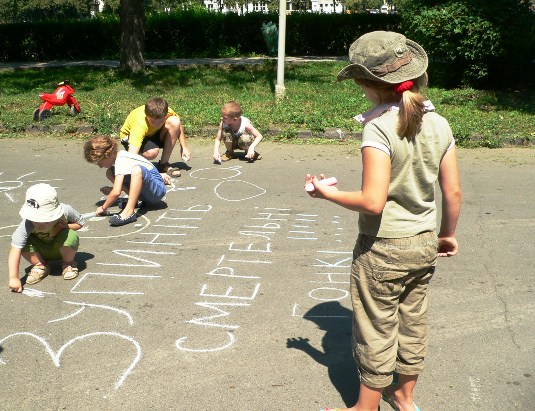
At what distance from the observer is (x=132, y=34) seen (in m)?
13.3

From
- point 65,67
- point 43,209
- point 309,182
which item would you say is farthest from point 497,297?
point 65,67

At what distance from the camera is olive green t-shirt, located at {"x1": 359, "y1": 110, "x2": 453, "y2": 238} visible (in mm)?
2428

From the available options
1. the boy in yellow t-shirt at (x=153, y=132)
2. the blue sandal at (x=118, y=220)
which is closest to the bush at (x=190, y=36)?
the boy in yellow t-shirt at (x=153, y=132)

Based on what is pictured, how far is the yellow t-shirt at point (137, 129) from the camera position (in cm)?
635

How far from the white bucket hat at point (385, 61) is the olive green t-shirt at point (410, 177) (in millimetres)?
140

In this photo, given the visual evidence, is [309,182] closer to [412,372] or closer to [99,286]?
[412,372]

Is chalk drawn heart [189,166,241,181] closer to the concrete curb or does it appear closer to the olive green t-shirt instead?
the olive green t-shirt

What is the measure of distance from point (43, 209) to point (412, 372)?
2.35 m

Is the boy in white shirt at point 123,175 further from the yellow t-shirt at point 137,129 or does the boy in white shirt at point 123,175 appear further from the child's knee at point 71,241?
the child's knee at point 71,241

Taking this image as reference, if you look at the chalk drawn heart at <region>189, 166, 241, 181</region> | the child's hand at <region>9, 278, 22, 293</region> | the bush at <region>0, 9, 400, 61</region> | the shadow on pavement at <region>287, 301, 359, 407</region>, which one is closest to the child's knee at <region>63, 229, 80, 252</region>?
the child's hand at <region>9, 278, 22, 293</region>

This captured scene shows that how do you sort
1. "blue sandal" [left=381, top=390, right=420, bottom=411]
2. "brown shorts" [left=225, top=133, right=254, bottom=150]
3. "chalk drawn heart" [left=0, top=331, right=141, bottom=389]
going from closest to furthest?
"blue sandal" [left=381, top=390, right=420, bottom=411] < "chalk drawn heart" [left=0, top=331, right=141, bottom=389] < "brown shorts" [left=225, top=133, right=254, bottom=150]

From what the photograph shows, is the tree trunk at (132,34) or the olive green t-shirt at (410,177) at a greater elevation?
the olive green t-shirt at (410,177)

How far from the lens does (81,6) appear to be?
44781mm

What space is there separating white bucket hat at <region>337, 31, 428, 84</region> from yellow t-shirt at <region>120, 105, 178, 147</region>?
4168mm
